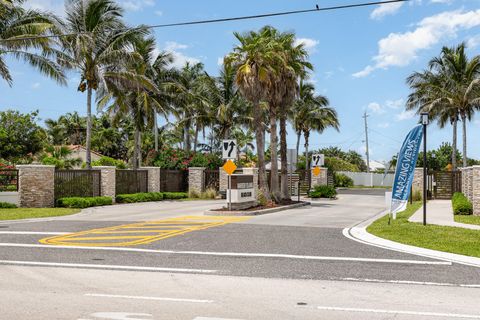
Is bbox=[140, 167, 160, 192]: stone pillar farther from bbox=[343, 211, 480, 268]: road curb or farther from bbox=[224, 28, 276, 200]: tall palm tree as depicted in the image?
bbox=[343, 211, 480, 268]: road curb

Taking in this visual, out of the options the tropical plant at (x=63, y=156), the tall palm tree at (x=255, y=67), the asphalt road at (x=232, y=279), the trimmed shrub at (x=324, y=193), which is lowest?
the asphalt road at (x=232, y=279)

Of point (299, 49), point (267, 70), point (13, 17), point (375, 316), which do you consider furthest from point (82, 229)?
point (299, 49)

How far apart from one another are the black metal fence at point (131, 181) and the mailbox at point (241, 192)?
409 inches

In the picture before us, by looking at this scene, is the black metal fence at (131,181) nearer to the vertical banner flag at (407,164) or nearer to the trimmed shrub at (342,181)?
the vertical banner flag at (407,164)

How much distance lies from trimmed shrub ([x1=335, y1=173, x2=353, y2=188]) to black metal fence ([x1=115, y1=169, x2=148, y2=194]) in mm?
32013

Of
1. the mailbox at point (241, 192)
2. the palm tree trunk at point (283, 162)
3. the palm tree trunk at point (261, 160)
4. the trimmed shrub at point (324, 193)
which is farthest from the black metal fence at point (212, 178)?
the mailbox at point (241, 192)

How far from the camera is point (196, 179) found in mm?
39750

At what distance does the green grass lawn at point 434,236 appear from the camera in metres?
12.3

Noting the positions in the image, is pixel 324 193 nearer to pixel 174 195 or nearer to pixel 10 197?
pixel 174 195

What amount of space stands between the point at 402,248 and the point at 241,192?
12.5 metres

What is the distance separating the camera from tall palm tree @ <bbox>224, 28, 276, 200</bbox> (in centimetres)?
2672

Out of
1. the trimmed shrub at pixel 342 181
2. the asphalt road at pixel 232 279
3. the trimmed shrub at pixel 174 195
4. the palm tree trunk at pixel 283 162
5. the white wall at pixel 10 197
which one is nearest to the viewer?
the asphalt road at pixel 232 279

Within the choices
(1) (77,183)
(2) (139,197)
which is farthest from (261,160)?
(1) (77,183)

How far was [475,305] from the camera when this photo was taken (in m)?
7.25
